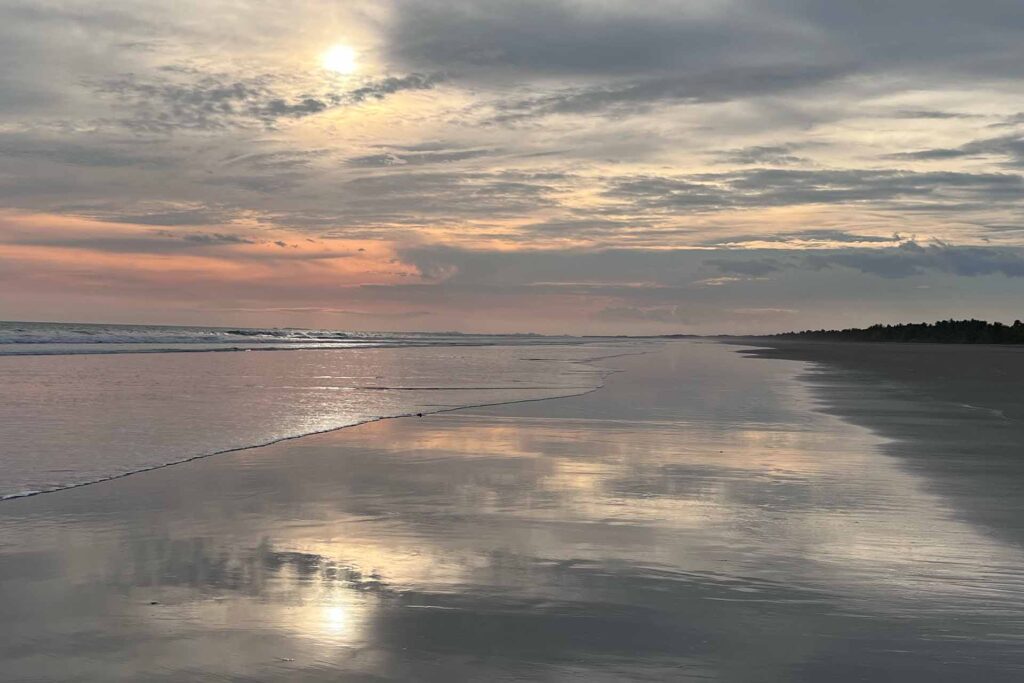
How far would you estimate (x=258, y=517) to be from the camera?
8.49 meters

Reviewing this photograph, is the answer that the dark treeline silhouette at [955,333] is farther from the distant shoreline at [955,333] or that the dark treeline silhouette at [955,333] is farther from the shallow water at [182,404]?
the shallow water at [182,404]

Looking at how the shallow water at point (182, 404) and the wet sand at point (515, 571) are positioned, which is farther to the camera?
the shallow water at point (182, 404)

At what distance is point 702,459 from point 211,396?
14089 mm

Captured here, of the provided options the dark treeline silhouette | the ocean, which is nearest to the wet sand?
the ocean

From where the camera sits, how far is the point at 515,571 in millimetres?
6660

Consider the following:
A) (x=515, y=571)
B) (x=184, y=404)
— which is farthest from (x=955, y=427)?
(x=184, y=404)

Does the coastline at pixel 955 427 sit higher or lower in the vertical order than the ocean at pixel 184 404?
higher

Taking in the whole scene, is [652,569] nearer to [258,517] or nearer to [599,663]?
[599,663]

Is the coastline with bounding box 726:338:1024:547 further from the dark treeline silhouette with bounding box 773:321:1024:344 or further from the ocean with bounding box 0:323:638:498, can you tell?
the dark treeline silhouette with bounding box 773:321:1024:344

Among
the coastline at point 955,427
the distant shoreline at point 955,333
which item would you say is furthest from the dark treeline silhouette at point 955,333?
the coastline at point 955,427

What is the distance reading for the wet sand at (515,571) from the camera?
4895 mm

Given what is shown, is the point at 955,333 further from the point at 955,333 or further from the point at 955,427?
the point at 955,427

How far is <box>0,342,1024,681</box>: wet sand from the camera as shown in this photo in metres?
4.89

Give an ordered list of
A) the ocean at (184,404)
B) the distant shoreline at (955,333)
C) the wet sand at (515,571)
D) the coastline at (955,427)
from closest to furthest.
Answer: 1. the wet sand at (515,571)
2. the coastline at (955,427)
3. the ocean at (184,404)
4. the distant shoreline at (955,333)
